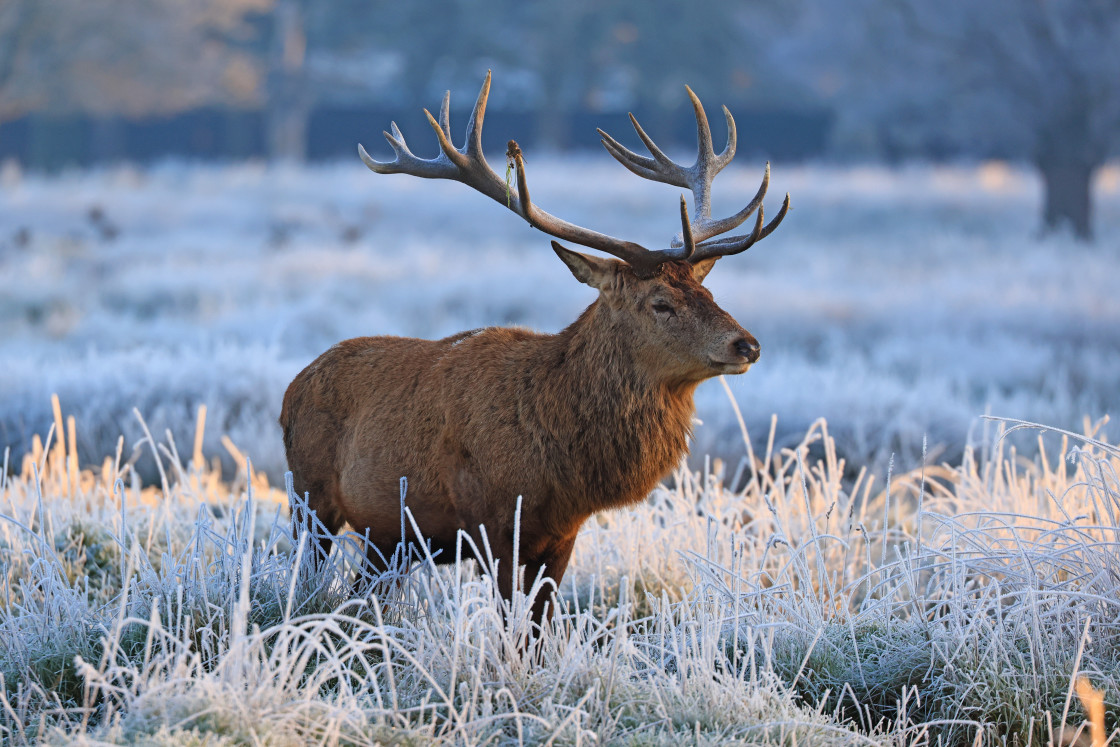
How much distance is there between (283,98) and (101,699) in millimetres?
33527

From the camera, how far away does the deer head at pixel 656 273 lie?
12.8ft

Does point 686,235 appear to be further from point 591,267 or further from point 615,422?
point 615,422

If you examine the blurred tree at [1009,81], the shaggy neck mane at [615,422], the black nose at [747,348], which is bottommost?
the shaggy neck mane at [615,422]

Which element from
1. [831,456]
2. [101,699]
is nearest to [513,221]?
[831,456]

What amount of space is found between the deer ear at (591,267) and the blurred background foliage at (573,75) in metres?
15.6

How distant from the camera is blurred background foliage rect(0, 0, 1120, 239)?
60.7 feet

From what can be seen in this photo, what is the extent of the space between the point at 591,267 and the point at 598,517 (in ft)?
7.12

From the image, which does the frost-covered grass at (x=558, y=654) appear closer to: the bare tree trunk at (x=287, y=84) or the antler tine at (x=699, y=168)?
the antler tine at (x=699, y=168)

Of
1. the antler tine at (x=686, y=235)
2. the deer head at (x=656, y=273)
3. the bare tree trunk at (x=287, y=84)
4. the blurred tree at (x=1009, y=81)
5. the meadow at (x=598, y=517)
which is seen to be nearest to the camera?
the meadow at (x=598, y=517)

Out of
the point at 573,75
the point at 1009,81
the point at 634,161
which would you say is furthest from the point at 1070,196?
the point at 573,75

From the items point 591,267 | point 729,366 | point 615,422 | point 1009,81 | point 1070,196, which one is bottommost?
point 615,422

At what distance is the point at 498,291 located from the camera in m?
14.4

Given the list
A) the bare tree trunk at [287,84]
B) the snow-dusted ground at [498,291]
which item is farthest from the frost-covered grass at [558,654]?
the bare tree trunk at [287,84]

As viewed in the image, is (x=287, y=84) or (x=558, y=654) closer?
(x=558, y=654)
